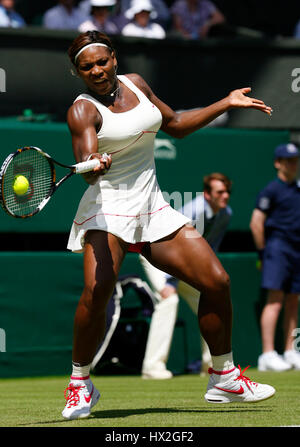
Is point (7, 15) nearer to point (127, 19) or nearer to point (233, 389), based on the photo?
point (127, 19)

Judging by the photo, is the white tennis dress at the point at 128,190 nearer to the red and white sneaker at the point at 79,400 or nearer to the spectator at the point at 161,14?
the red and white sneaker at the point at 79,400

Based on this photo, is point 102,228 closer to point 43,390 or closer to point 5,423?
point 5,423

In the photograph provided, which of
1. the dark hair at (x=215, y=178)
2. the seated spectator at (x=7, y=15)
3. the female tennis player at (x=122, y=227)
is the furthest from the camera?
the seated spectator at (x=7, y=15)

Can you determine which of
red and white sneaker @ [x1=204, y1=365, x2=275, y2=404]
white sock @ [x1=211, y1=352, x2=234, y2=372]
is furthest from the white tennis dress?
red and white sneaker @ [x1=204, y1=365, x2=275, y2=404]

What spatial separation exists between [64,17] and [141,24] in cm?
85

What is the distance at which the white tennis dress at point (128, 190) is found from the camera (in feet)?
16.3

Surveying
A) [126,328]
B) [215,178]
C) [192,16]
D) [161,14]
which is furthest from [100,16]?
[126,328]

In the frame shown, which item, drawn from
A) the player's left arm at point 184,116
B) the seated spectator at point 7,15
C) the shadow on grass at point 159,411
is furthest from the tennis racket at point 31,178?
the seated spectator at point 7,15

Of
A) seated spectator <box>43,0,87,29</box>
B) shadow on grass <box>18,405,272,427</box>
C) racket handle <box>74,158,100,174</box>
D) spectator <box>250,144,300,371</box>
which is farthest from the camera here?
seated spectator <box>43,0,87,29</box>

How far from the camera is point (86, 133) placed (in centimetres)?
473

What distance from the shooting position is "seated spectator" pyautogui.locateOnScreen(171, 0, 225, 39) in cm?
1129

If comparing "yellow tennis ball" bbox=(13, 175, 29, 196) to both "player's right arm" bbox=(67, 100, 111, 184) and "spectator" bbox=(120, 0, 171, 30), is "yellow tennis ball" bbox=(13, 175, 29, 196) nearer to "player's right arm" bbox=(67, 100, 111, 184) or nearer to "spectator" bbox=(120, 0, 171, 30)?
"player's right arm" bbox=(67, 100, 111, 184)

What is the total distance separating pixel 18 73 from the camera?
920 cm
